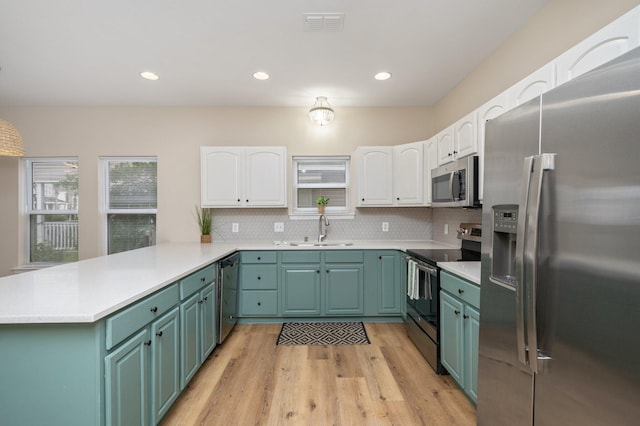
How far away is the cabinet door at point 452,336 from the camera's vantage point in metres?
1.99

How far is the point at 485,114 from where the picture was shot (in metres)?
2.21

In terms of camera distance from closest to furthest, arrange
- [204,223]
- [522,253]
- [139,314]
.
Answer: [522,253] < [139,314] < [204,223]

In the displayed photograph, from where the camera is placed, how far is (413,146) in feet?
11.6

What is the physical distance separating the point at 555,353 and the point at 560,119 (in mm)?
809

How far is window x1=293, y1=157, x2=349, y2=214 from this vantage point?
158 inches

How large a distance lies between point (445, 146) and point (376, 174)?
2.99 feet

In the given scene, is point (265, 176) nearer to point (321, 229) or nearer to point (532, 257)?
point (321, 229)

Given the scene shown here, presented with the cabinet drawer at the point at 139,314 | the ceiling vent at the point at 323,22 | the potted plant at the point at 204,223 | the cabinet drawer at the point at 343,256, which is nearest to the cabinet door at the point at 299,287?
the cabinet drawer at the point at 343,256

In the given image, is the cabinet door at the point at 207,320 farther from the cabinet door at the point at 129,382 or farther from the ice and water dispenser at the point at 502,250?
the ice and water dispenser at the point at 502,250

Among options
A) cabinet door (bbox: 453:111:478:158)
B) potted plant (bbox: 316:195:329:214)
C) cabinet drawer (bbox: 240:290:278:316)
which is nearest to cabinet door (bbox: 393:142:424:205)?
cabinet door (bbox: 453:111:478:158)

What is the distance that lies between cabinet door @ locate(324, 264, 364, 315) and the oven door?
2.31 ft

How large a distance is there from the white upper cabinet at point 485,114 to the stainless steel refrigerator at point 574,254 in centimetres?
85

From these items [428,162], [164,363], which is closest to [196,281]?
[164,363]

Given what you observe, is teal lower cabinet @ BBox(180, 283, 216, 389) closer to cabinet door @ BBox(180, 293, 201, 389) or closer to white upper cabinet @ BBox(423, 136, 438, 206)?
cabinet door @ BBox(180, 293, 201, 389)
